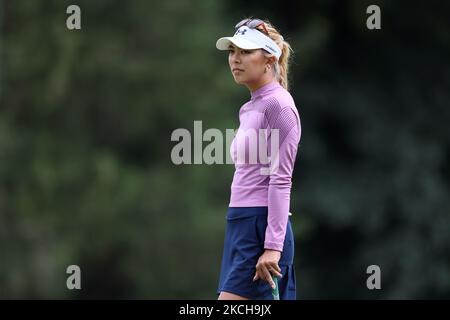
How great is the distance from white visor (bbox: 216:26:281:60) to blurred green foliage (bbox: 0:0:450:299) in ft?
43.2

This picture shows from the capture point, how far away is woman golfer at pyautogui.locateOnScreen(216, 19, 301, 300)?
4781 millimetres

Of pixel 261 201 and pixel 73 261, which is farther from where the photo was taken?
pixel 73 261

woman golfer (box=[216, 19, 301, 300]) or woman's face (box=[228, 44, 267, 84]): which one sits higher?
woman's face (box=[228, 44, 267, 84])

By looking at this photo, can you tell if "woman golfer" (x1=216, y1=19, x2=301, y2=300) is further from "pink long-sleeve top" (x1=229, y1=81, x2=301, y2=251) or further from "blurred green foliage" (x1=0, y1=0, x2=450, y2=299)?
"blurred green foliage" (x1=0, y1=0, x2=450, y2=299)

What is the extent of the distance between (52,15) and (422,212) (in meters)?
6.20

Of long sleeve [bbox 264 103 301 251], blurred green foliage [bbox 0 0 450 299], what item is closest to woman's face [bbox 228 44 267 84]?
long sleeve [bbox 264 103 301 251]

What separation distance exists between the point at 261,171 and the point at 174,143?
44.0 feet

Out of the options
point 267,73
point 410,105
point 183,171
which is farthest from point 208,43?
point 267,73

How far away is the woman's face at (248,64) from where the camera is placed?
15.9 feet

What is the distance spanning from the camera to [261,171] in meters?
4.85

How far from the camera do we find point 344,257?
1989 centimetres

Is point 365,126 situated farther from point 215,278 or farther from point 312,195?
point 215,278

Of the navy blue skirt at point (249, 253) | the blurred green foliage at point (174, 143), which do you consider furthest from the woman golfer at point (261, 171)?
the blurred green foliage at point (174, 143)

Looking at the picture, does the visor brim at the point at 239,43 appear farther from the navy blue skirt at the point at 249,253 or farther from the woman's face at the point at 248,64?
the navy blue skirt at the point at 249,253
